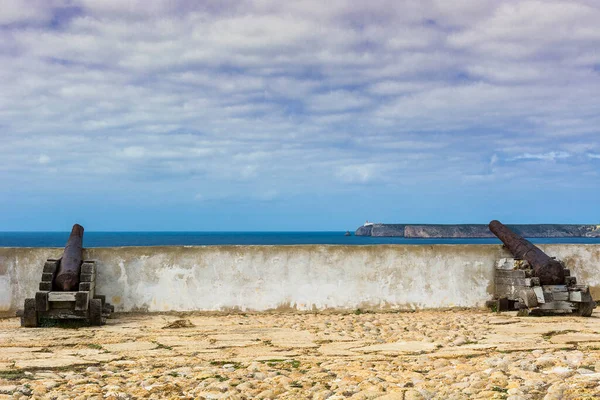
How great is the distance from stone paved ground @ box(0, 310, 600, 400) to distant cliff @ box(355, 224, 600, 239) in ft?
429

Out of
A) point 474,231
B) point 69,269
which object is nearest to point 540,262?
point 69,269

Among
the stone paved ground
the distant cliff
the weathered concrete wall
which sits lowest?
the stone paved ground

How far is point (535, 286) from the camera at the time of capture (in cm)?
933

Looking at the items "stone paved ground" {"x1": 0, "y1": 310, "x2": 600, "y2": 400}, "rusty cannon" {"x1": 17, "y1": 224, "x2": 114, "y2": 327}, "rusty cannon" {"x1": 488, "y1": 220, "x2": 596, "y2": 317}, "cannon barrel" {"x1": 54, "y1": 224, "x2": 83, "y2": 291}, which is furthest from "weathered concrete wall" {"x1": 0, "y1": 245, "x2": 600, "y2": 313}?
"rusty cannon" {"x1": 17, "y1": 224, "x2": 114, "y2": 327}

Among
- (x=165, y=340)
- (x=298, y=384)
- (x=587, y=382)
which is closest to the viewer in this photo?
(x=587, y=382)

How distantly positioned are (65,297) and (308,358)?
149 inches

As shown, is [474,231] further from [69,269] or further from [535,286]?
[69,269]

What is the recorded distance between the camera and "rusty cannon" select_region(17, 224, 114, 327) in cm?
814

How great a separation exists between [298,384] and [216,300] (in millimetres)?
5092

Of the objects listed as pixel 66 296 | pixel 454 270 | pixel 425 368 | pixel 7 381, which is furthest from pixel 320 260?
pixel 7 381

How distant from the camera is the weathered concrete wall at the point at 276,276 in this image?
30.8 ft

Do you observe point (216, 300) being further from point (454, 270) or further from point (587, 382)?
point (587, 382)

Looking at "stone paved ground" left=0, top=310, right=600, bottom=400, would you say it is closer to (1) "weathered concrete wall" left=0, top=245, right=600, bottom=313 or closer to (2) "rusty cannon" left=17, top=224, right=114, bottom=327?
(2) "rusty cannon" left=17, top=224, right=114, bottom=327

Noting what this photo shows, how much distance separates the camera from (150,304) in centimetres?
945
